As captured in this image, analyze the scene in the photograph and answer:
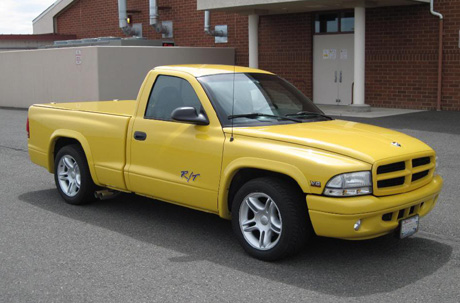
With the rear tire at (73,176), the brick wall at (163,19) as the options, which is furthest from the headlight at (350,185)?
the brick wall at (163,19)

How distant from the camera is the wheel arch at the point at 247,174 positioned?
529 centimetres

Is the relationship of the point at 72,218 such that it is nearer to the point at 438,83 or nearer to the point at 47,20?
the point at 438,83

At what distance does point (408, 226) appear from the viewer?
548 cm

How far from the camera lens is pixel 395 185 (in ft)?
17.8

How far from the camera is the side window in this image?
21.4 feet

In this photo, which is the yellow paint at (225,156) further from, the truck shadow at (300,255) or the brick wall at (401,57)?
the brick wall at (401,57)

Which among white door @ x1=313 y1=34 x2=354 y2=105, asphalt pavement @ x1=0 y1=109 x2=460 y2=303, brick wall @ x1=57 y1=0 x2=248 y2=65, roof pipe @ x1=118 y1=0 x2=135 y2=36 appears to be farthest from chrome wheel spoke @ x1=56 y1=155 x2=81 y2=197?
roof pipe @ x1=118 y1=0 x2=135 y2=36

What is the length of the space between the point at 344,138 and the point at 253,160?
815 millimetres

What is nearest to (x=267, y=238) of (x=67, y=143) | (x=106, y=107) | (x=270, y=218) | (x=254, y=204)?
(x=270, y=218)

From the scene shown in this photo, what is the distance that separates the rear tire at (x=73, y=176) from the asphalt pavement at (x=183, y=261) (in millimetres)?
156

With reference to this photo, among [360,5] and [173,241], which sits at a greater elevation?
[360,5]

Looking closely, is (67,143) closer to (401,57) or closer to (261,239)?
(261,239)

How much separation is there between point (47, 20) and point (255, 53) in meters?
16.4

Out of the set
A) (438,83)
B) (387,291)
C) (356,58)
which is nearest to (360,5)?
(356,58)
